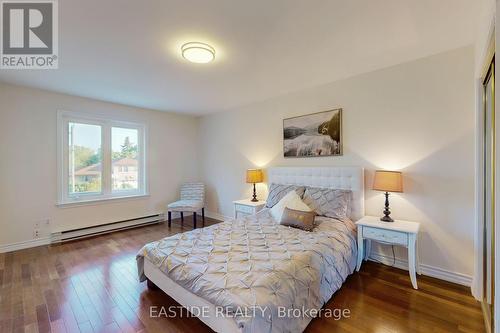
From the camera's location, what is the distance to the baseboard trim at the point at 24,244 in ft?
10.6

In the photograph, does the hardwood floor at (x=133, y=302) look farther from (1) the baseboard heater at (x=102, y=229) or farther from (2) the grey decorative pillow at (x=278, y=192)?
(2) the grey decorative pillow at (x=278, y=192)

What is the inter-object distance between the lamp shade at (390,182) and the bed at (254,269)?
1.20 ft

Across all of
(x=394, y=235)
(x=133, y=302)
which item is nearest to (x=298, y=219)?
(x=394, y=235)

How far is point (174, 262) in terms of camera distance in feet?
6.21

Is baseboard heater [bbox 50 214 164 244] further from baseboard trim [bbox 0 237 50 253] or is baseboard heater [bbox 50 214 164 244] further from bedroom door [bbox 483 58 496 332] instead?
bedroom door [bbox 483 58 496 332]

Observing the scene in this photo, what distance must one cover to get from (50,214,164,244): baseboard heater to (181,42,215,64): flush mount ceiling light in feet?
11.5

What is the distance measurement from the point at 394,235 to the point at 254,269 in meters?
1.63

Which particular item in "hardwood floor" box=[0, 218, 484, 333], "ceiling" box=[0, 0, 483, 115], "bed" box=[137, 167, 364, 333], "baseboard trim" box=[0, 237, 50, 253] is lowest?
"hardwood floor" box=[0, 218, 484, 333]

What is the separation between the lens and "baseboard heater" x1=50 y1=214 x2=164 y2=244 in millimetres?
3637

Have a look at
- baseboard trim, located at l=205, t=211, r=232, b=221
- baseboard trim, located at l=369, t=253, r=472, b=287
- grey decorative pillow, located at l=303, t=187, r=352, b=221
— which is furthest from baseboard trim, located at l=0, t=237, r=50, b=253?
→ baseboard trim, located at l=369, t=253, r=472, b=287

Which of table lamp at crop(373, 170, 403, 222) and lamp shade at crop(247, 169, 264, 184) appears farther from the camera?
lamp shade at crop(247, 169, 264, 184)

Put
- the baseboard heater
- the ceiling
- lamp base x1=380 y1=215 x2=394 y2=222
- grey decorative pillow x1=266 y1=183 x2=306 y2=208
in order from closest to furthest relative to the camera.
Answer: the ceiling
lamp base x1=380 y1=215 x2=394 y2=222
grey decorative pillow x1=266 y1=183 x2=306 y2=208
the baseboard heater

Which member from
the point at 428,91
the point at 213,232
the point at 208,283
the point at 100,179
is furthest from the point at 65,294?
the point at 428,91

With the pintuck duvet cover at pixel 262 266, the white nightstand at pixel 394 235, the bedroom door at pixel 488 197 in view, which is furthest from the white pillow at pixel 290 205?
the bedroom door at pixel 488 197
